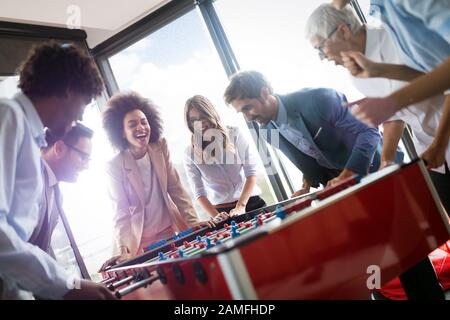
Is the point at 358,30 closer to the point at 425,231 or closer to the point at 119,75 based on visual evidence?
the point at 425,231

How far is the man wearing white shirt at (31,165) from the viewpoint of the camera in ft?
3.59

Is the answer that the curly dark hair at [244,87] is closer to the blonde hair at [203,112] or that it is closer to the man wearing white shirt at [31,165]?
the blonde hair at [203,112]

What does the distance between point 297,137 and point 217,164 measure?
0.74 m

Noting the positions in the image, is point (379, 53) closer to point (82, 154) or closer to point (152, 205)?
point (82, 154)

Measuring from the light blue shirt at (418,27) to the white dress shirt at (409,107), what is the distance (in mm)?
123

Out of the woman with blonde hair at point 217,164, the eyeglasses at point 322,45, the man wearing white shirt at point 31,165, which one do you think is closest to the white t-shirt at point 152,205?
the woman with blonde hair at point 217,164

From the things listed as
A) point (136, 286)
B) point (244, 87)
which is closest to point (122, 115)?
point (244, 87)

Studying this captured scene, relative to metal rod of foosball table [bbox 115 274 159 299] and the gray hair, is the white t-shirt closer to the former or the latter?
metal rod of foosball table [bbox 115 274 159 299]

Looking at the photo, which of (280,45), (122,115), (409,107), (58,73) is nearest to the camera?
(58,73)

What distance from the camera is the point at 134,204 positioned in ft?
8.16

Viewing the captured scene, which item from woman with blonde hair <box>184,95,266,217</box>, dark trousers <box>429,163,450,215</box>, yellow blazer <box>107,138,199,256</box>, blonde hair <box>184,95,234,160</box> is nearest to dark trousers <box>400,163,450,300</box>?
dark trousers <box>429,163,450,215</box>

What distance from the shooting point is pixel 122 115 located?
8.80 feet
